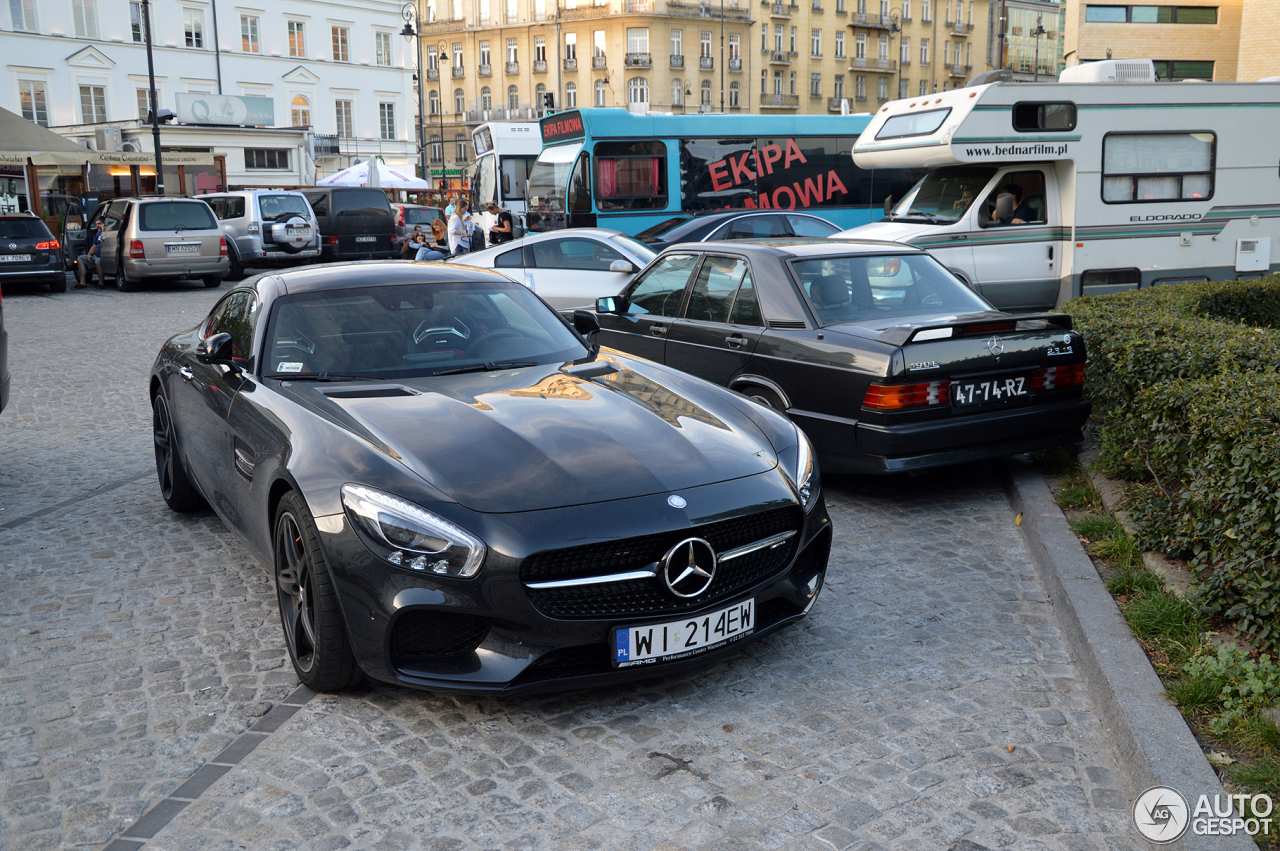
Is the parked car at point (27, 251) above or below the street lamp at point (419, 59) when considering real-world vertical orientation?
below

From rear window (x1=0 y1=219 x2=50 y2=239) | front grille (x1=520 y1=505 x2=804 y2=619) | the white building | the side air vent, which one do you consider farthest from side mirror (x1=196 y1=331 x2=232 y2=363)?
the white building

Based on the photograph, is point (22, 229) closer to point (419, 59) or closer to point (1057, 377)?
point (1057, 377)

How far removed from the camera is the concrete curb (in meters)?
3.13

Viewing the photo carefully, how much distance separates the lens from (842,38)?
3580 inches

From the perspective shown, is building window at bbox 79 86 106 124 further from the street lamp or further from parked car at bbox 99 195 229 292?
parked car at bbox 99 195 229 292

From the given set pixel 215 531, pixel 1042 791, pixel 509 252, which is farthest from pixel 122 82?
pixel 1042 791

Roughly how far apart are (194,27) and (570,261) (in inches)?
2028

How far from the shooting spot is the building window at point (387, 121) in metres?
62.2

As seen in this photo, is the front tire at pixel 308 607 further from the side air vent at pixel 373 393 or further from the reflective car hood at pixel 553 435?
the side air vent at pixel 373 393

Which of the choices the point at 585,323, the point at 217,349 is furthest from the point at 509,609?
the point at 585,323

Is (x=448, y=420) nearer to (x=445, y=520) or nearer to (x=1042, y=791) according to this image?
(x=445, y=520)

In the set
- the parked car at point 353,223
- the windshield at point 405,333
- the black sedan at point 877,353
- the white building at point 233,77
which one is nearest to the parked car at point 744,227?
the black sedan at point 877,353

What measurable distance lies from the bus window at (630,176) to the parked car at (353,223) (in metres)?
9.06

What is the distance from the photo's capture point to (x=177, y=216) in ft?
73.0
